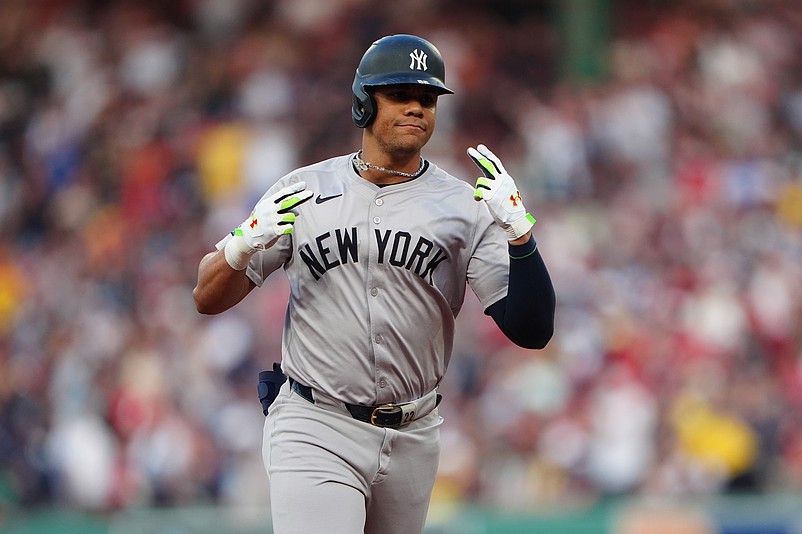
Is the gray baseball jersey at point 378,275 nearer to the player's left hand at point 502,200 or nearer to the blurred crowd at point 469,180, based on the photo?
the player's left hand at point 502,200

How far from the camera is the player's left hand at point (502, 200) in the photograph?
3.98 meters

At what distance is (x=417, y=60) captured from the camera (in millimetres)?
4168

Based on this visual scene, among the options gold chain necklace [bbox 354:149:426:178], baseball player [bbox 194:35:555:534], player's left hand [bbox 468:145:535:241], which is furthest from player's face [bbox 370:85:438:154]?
player's left hand [bbox 468:145:535:241]

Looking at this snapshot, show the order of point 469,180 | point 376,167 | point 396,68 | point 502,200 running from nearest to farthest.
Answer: point 502,200
point 396,68
point 376,167
point 469,180

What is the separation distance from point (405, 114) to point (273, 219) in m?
0.50

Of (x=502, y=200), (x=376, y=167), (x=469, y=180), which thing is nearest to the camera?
(x=502, y=200)

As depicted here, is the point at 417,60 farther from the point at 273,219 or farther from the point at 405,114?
the point at 273,219

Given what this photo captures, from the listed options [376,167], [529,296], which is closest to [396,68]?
[376,167]

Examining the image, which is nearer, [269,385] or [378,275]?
[378,275]

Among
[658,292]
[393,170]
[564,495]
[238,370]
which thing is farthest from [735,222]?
[393,170]

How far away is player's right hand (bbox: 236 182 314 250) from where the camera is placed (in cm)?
404

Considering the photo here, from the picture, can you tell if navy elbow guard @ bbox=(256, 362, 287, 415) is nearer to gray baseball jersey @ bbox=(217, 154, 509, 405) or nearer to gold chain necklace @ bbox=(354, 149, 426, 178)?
gray baseball jersey @ bbox=(217, 154, 509, 405)

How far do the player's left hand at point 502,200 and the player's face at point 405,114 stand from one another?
0.24 metres

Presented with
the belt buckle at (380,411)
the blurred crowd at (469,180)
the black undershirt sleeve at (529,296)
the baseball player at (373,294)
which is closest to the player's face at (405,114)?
the baseball player at (373,294)
